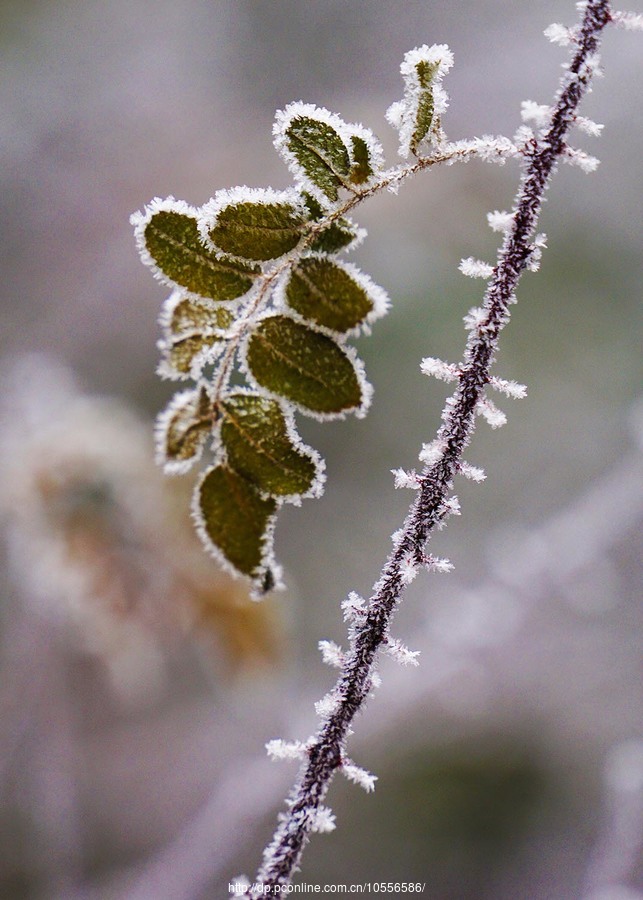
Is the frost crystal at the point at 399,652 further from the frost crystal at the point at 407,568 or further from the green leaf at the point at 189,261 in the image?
the green leaf at the point at 189,261

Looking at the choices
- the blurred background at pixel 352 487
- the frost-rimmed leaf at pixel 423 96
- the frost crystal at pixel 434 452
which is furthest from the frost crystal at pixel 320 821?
the blurred background at pixel 352 487

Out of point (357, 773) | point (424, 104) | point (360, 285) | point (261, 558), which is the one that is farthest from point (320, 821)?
point (424, 104)

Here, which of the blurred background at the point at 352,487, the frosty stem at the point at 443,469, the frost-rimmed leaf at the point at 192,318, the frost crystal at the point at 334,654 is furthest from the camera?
the blurred background at the point at 352,487

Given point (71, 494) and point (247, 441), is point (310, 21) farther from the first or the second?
point (247, 441)

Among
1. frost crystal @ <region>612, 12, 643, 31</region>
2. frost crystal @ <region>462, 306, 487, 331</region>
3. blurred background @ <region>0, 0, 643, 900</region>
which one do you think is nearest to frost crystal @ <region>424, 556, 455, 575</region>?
frost crystal @ <region>462, 306, 487, 331</region>

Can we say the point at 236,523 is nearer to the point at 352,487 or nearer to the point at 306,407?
the point at 306,407

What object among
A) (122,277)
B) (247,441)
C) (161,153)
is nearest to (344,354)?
(247,441)
